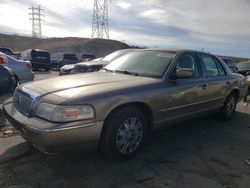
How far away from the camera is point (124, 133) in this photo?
147 inches

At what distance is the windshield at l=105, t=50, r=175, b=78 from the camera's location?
14.7 ft

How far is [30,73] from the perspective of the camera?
9.44 meters

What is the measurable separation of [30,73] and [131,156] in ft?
21.9

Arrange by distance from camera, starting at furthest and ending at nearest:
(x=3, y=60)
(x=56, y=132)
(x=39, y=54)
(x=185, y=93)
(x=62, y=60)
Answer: (x=62, y=60) < (x=39, y=54) < (x=3, y=60) < (x=185, y=93) < (x=56, y=132)

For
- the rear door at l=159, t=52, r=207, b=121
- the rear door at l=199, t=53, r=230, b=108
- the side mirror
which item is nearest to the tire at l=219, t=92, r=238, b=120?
the rear door at l=199, t=53, r=230, b=108

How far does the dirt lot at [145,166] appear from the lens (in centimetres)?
327

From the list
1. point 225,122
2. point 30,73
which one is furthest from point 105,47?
point 225,122

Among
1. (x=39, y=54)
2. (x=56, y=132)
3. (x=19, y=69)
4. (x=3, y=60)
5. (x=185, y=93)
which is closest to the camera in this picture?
(x=56, y=132)

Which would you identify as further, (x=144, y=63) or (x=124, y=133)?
(x=144, y=63)

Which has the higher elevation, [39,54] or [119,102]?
[119,102]

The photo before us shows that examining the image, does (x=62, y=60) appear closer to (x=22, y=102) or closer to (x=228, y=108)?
(x=228, y=108)

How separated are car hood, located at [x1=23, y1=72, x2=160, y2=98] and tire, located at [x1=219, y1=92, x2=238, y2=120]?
2689 millimetres

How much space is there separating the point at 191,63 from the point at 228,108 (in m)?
1.93

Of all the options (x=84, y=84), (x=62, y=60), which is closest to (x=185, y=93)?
(x=84, y=84)
